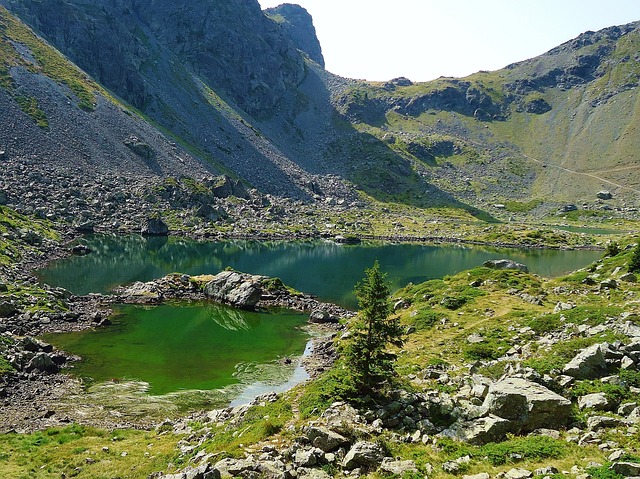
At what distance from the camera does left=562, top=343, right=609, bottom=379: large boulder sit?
20922 mm

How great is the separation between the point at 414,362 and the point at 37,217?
107504 mm

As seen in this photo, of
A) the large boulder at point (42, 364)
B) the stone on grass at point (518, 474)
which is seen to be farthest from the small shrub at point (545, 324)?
the large boulder at point (42, 364)

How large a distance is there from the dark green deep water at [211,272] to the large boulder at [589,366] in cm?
3013

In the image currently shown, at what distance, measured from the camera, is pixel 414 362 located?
3228 cm

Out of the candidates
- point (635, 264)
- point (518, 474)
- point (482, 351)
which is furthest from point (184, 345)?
point (635, 264)

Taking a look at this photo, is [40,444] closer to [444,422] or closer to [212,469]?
[212,469]

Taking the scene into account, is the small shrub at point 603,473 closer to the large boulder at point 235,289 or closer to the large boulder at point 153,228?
the large boulder at point 235,289

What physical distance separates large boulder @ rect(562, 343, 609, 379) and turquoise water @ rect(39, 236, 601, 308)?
5266cm

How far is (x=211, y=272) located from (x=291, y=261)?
80.5 ft

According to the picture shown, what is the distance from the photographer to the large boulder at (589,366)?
20.9 meters

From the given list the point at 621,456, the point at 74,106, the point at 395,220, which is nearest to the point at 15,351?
the point at 621,456

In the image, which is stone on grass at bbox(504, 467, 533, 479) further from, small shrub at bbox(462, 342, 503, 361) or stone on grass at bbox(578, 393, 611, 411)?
small shrub at bbox(462, 342, 503, 361)

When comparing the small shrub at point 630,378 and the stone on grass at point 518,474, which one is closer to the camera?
the stone on grass at point 518,474

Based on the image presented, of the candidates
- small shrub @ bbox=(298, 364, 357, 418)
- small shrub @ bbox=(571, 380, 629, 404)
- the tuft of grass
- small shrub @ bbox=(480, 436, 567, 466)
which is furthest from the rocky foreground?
the tuft of grass
